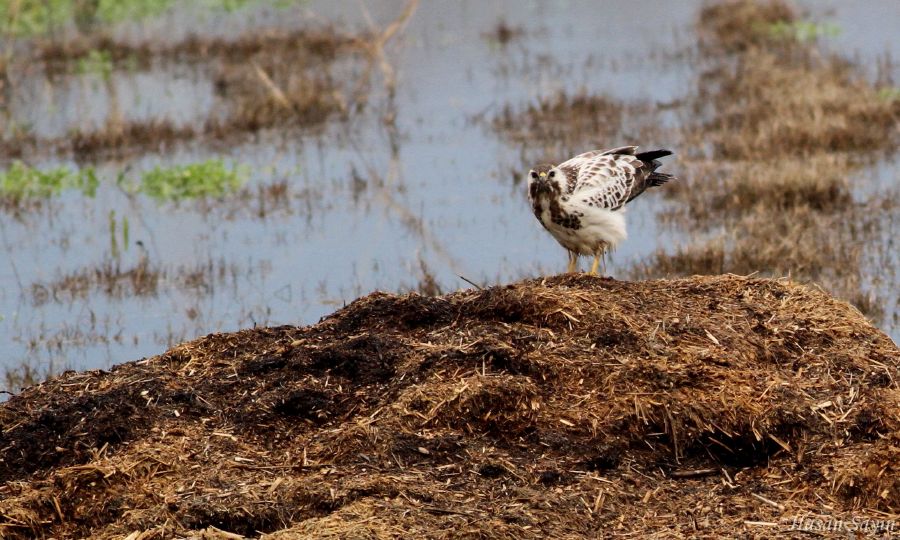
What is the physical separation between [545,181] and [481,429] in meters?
2.45

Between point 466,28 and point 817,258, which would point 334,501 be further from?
point 466,28

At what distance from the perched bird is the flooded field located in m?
0.89

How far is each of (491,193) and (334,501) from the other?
8.55 metres

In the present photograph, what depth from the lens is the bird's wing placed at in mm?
8352

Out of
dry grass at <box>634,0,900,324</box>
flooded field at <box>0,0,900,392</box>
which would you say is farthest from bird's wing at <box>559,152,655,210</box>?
dry grass at <box>634,0,900,324</box>

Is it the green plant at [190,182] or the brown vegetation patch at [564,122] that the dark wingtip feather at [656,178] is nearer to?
the brown vegetation patch at [564,122]

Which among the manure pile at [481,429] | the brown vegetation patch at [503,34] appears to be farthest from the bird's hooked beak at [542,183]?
the brown vegetation patch at [503,34]

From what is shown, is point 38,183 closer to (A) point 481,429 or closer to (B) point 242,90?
(B) point 242,90

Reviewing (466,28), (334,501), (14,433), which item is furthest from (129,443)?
(466,28)

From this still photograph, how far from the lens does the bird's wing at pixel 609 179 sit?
835 centimetres

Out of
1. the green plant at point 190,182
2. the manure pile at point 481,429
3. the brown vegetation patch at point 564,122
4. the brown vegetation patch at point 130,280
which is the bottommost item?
the brown vegetation patch at point 130,280

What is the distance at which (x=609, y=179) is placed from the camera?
859 cm

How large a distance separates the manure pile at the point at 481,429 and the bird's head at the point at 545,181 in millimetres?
1205

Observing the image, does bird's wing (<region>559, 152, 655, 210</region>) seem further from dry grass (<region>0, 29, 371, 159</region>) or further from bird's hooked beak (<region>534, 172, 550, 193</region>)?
dry grass (<region>0, 29, 371, 159</region>)
